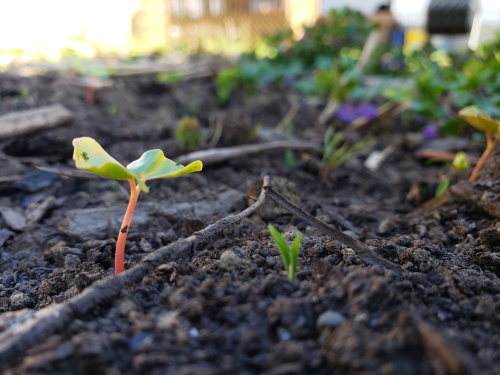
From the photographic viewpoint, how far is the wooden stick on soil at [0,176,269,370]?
28.7 inches

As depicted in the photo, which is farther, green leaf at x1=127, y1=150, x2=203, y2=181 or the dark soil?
green leaf at x1=127, y1=150, x2=203, y2=181

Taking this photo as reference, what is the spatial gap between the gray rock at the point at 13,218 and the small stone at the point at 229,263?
96 cm

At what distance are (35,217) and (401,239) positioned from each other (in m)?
1.40

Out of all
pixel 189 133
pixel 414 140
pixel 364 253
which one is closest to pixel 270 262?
pixel 364 253

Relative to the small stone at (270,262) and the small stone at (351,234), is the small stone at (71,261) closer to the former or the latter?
the small stone at (270,262)

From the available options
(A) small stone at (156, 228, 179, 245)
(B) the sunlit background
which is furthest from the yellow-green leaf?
(B) the sunlit background

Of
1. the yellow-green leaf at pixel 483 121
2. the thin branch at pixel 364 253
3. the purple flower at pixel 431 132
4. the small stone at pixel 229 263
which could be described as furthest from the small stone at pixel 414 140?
the small stone at pixel 229 263

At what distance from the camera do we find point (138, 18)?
12922 mm

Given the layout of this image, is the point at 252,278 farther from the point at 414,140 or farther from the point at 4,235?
the point at 414,140

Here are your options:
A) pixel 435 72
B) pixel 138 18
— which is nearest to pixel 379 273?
pixel 435 72

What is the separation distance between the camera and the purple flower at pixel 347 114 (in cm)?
325

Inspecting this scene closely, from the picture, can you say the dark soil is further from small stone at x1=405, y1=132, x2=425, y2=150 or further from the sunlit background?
the sunlit background

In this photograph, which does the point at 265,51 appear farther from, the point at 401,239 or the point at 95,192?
the point at 401,239

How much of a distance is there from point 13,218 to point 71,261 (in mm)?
498
